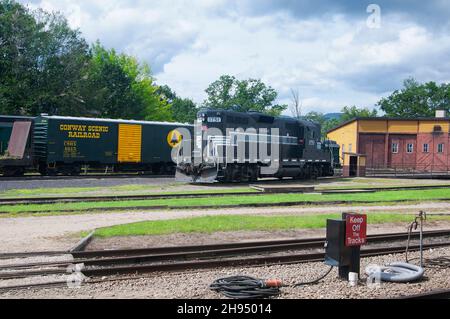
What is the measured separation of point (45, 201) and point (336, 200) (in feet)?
37.2

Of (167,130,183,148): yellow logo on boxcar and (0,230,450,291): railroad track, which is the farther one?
(167,130,183,148): yellow logo on boxcar

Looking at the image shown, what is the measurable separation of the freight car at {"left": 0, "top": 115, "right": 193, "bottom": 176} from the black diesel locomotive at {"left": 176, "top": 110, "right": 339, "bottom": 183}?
18.8 ft

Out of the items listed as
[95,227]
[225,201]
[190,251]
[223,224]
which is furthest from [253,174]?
[190,251]

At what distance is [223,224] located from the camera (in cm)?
1340

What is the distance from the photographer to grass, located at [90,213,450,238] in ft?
40.0

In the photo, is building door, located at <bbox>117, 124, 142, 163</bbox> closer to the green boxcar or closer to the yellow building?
the green boxcar

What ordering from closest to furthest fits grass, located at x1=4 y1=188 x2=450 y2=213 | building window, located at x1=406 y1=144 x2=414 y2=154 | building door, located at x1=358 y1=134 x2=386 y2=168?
grass, located at x1=4 y1=188 x2=450 y2=213 → building window, located at x1=406 y1=144 x2=414 y2=154 → building door, located at x1=358 y1=134 x2=386 y2=168

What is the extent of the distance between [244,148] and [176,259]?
1807 cm

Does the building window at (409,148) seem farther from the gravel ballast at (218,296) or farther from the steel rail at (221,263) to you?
the gravel ballast at (218,296)

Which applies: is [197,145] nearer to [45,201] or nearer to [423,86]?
[45,201]

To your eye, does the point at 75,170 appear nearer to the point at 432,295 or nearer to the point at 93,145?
the point at 93,145

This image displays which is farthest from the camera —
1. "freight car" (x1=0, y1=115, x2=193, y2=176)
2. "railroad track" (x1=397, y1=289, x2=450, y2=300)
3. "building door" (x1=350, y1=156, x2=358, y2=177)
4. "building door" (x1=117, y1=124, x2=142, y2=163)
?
"building door" (x1=350, y1=156, x2=358, y2=177)

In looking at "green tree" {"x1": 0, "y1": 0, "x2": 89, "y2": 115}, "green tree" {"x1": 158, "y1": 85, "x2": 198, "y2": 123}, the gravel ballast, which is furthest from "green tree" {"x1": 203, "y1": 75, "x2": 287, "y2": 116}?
the gravel ballast
